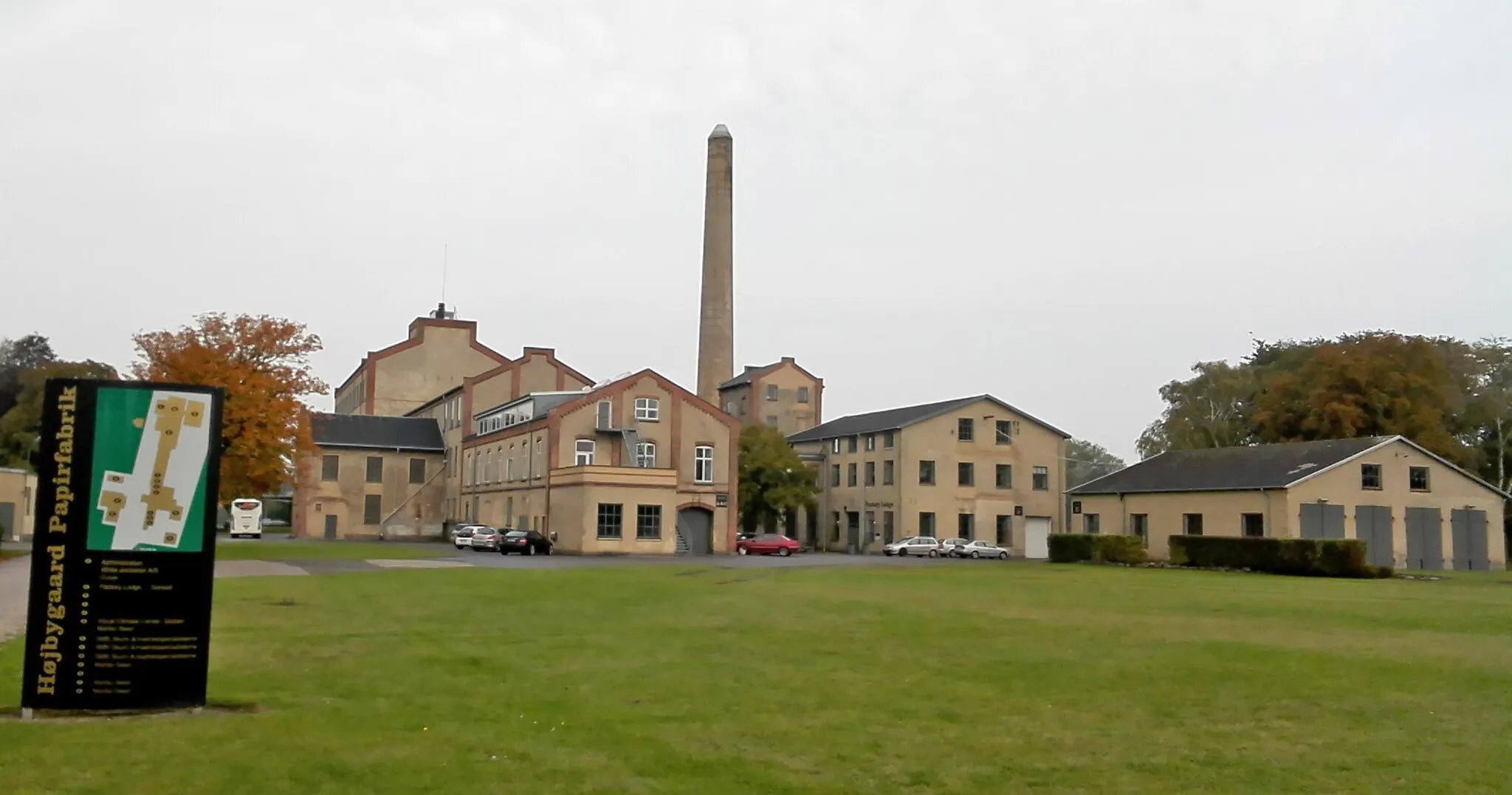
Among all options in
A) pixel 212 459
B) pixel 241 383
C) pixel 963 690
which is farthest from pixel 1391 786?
pixel 241 383

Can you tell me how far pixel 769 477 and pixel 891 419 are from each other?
869cm

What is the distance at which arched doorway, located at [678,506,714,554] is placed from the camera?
68500mm

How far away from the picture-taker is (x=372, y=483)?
84.9 metres

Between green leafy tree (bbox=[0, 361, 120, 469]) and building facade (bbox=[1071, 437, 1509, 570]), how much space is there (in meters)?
61.4

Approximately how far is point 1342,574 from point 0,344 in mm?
92821

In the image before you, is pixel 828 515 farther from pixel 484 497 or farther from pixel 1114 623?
pixel 1114 623

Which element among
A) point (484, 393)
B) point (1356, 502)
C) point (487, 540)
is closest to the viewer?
point (1356, 502)

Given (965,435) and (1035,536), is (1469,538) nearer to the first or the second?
(1035,536)

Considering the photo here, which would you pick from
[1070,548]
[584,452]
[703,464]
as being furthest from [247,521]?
[1070,548]

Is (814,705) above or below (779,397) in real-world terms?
below

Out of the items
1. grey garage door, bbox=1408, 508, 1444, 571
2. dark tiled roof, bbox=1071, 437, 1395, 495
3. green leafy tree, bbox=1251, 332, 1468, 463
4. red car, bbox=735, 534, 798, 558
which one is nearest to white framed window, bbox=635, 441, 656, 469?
red car, bbox=735, 534, 798, 558

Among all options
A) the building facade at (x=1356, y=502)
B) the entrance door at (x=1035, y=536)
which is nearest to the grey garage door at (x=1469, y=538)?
the building facade at (x=1356, y=502)

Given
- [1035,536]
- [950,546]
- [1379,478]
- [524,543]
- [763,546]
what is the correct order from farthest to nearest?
[1035,536] → [950,546] → [763,546] → [524,543] → [1379,478]

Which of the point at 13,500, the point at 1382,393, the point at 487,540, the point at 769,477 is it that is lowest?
the point at 487,540
